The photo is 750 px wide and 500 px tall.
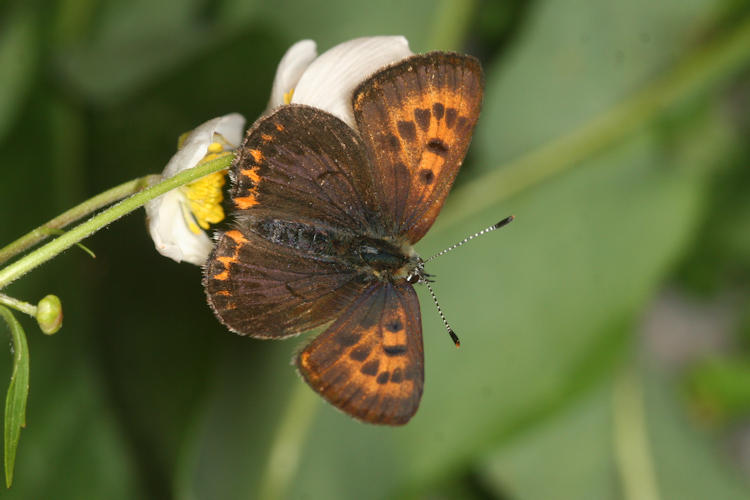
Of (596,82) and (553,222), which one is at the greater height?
(596,82)

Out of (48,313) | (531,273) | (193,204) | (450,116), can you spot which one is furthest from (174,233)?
(531,273)

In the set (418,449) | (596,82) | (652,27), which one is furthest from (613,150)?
(418,449)

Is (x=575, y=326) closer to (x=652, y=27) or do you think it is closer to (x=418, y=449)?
(x=418, y=449)

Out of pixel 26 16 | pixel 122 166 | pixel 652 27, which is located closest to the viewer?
pixel 26 16

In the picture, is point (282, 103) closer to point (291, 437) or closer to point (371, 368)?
point (371, 368)

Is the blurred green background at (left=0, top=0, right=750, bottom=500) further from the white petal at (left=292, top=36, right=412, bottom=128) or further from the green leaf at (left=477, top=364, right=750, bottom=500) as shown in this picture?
the white petal at (left=292, top=36, right=412, bottom=128)
